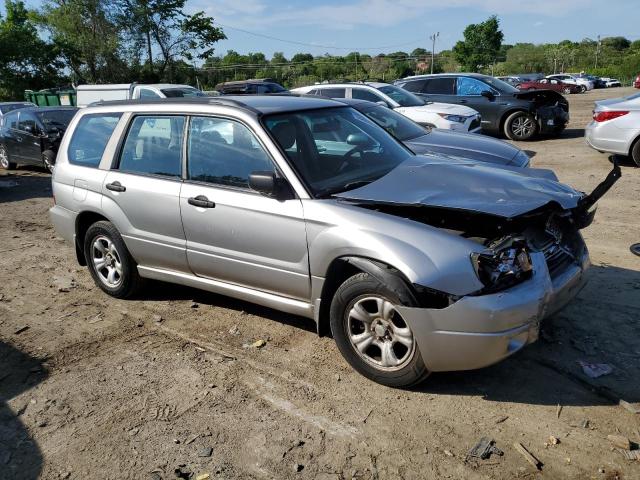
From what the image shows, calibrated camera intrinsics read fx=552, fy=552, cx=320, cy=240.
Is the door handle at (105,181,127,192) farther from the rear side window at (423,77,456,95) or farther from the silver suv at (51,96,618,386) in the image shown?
the rear side window at (423,77,456,95)

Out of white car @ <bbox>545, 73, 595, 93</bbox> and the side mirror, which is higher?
the side mirror

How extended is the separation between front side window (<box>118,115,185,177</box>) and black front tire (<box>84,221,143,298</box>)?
2.03 feet

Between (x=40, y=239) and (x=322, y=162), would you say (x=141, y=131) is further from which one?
(x=40, y=239)

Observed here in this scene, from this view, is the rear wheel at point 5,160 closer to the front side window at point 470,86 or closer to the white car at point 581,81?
the front side window at point 470,86

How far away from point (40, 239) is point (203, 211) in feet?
15.1

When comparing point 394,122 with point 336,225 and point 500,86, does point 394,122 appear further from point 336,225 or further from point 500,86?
point 500,86

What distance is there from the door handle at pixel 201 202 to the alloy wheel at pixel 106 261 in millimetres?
1280

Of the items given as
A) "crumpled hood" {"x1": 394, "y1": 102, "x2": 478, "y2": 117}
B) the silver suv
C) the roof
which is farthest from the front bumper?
"crumpled hood" {"x1": 394, "y1": 102, "x2": 478, "y2": 117}

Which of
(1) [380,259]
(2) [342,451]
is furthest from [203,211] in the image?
(2) [342,451]

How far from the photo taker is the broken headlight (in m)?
3.15

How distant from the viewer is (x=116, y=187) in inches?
192

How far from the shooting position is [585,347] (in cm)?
389

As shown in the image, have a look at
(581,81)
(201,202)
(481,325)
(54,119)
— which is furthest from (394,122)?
(581,81)

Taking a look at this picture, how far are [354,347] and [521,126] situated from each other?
11.6 m
